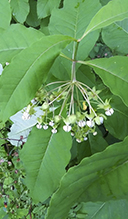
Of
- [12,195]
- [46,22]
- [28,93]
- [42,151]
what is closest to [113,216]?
[42,151]

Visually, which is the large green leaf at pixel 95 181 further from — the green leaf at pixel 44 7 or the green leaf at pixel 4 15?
the green leaf at pixel 44 7

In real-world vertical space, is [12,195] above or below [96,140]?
below

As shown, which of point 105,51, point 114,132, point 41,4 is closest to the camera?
point 114,132

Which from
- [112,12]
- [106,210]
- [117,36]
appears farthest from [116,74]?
[106,210]

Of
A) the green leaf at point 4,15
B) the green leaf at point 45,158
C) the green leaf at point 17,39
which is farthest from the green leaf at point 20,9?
the green leaf at point 45,158

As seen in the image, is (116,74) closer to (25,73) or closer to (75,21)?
(25,73)

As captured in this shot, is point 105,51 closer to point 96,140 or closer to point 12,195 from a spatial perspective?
point 96,140

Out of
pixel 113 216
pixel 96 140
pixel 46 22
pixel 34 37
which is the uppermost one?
pixel 46 22
